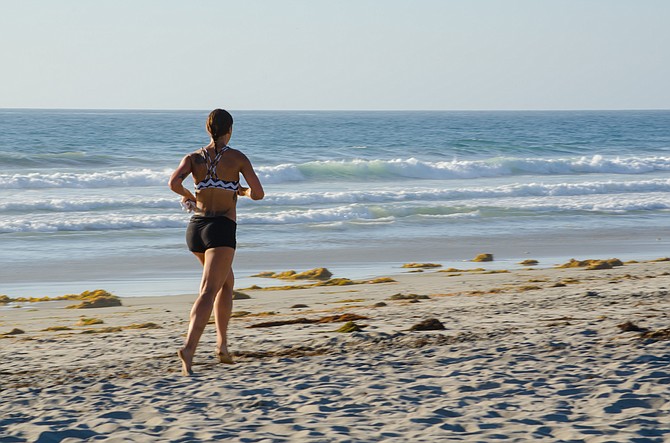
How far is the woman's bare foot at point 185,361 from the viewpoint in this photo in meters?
5.57

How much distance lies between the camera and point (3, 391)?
5.37 meters

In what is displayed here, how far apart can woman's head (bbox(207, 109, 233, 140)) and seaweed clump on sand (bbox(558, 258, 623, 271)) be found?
25.4 feet

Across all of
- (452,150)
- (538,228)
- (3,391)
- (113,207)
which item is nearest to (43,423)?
(3,391)

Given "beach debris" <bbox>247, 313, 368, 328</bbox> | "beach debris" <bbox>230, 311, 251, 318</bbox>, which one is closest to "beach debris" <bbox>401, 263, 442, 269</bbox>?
"beach debris" <bbox>230, 311, 251, 318</bbox>

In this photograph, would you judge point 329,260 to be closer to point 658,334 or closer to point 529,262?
point 529,262

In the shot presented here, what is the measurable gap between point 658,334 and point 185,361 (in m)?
3.21

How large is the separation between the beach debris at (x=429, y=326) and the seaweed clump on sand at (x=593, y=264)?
5.58 meters

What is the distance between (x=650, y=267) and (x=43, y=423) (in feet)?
30.3

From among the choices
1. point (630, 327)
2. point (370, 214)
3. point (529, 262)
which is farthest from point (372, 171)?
point (630, 327)

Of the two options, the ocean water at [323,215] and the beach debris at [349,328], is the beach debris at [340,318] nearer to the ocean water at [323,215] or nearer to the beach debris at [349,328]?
the beach debris at [349,328]

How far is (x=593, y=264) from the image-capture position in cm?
1234

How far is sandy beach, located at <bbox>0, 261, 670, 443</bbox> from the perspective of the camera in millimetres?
4422

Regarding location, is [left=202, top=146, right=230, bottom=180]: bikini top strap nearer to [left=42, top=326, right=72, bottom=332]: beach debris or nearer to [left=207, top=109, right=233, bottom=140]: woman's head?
[left=207, top=109, right=233, bottom=140]: woman's head

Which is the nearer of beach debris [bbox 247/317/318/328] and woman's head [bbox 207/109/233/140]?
woman's head [bbox 207/109/233/140]
